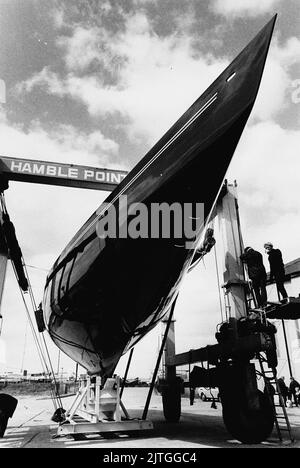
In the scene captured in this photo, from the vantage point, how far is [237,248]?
7625 millimetres

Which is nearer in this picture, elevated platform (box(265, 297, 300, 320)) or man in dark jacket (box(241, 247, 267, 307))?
elevated platform (box(265, 297, 300, 320))

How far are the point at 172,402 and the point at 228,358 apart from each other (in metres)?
4.30

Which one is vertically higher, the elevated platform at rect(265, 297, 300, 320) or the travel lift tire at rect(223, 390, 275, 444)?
the elevated platform at rect(265, 297, 300, 320)

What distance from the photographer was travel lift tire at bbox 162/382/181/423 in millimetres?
9555

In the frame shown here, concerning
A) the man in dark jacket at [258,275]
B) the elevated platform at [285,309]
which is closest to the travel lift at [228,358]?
the elevated platform at [285,309]

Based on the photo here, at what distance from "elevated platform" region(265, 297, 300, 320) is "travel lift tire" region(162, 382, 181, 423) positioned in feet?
15.0

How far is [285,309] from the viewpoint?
6148 mm

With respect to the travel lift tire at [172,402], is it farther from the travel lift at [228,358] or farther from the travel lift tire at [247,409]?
the travel lift tire at [247,409]

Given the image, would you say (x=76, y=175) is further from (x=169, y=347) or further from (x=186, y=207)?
(x=169, y=347)

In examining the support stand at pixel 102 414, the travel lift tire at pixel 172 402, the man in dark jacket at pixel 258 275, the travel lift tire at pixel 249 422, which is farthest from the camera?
the travel lift tire at pixel 172 402

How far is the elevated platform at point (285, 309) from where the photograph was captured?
5.88 m

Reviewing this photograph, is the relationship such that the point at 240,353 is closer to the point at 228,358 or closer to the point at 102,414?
the point at 228,358

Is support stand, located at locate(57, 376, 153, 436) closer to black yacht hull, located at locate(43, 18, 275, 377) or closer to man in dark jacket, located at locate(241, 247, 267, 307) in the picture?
black yacht hull, located at locate(43, 18, 275, 377)

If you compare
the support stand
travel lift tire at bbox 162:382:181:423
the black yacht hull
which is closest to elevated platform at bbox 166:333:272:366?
the black yacht hull
